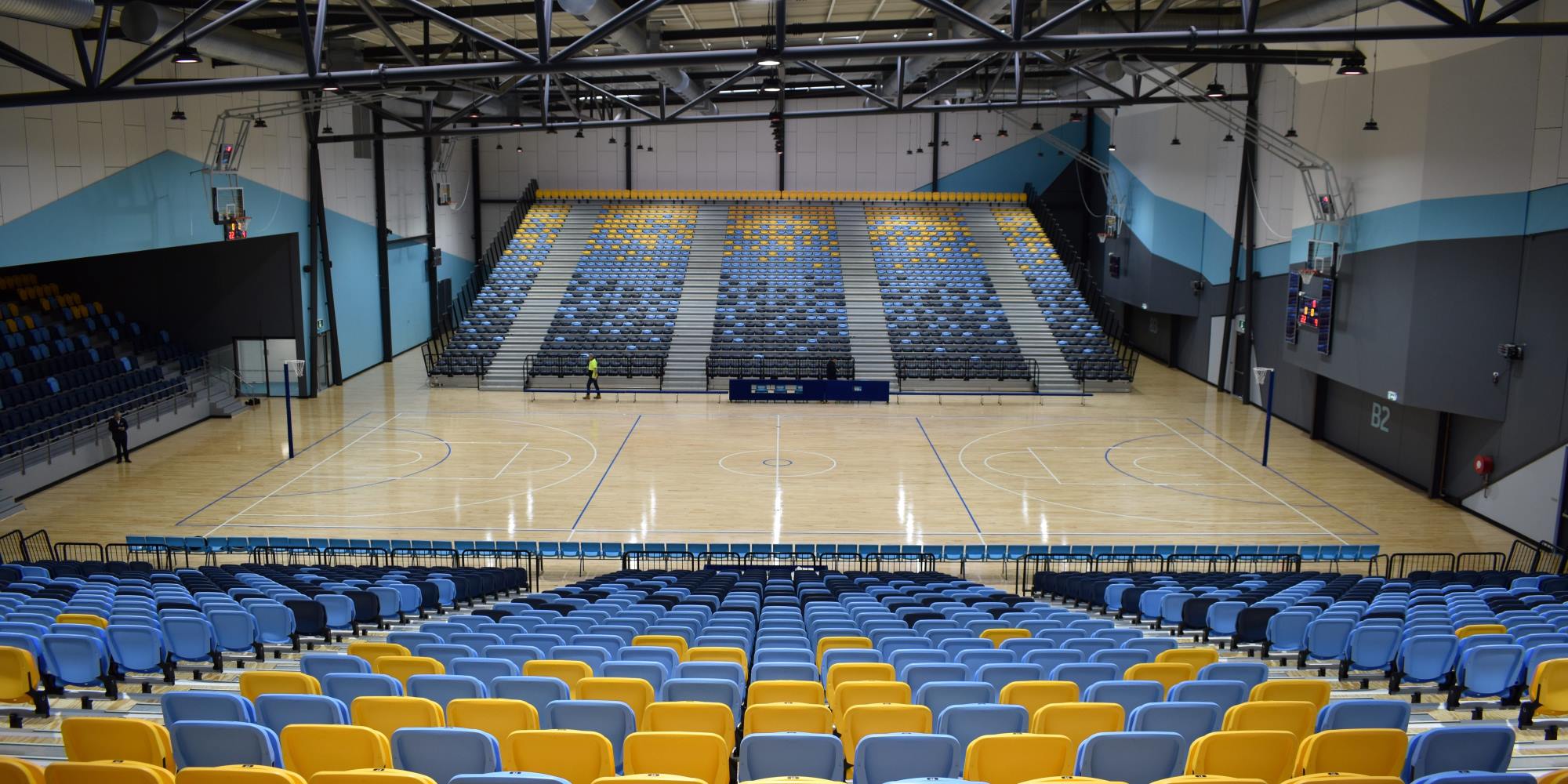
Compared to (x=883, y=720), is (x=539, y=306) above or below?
above

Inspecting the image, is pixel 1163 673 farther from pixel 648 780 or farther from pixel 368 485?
pixel 368 485

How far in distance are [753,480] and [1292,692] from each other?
16.6 m

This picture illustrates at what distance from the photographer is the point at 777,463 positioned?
79.3 feet

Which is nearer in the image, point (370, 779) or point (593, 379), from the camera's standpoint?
point (370, 779)

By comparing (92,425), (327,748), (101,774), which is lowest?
(92,425)

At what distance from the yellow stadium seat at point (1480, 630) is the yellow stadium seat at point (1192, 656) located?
2359mm

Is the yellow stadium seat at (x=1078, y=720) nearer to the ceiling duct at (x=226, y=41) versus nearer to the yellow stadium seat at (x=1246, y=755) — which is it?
the yellow stadium seat at (x=1246, y=755)

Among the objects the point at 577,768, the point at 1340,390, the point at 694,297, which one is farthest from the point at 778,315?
the point at 577,768

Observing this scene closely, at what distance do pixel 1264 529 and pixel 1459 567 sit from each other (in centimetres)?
300

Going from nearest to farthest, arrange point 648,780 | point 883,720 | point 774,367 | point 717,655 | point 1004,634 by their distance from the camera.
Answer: point 648,780 < point 883,720 < point 717,655 < point 1004,634 < point 774,367

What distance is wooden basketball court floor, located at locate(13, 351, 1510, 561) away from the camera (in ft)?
63.9

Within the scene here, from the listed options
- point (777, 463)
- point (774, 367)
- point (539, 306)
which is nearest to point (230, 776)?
point (777, 463)

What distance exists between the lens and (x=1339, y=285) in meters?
23.9

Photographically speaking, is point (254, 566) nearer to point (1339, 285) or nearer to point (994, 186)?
point (1339, 285)
